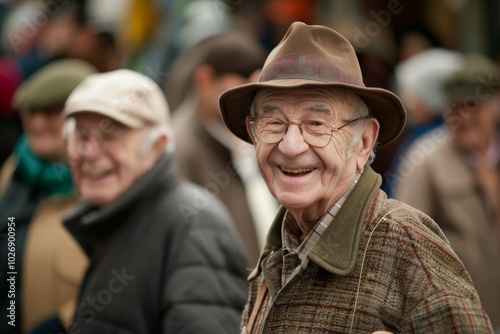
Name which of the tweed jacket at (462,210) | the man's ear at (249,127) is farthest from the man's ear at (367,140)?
the tweed jacket at (462,210)

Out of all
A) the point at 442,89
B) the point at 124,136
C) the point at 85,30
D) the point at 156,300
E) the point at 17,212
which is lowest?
the point at 85,30

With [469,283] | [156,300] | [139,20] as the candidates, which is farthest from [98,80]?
[139,20]

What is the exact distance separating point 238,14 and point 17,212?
5.97 metres

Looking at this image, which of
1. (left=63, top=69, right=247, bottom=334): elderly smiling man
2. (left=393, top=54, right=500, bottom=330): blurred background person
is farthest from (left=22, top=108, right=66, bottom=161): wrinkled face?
(left=393, top=54, right=500, bottom=330): blurred background person

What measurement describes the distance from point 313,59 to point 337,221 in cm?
51

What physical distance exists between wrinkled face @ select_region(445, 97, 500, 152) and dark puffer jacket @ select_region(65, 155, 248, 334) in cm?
257

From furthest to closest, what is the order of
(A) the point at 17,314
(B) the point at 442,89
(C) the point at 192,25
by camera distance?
1. (C) the point at 192,25
2. (B) the point at 442,89
3. (A) the point at 17,314

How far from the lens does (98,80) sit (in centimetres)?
555

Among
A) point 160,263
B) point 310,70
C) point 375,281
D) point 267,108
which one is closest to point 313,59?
point 310,70

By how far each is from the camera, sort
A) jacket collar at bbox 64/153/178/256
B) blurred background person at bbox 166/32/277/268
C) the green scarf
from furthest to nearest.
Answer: blurred background person at bbox 166/32/277/268 < the green scarf < jacket collar at bbox 64/153/178/256

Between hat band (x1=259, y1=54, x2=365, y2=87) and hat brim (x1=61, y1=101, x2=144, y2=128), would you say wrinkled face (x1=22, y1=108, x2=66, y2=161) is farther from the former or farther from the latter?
hat band (x1=259, y1=54, x2=365, y2=87)

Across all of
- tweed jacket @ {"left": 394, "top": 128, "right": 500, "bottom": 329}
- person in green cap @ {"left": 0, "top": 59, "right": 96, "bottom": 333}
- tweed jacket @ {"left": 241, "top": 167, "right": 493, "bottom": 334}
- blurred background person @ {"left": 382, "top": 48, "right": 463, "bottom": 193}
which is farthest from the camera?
blurred background person @ {"left": 382, "top": 48, "right": 463, "bottom": 193}

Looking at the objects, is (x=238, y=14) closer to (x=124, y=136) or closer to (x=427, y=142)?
(x=427, y=142)

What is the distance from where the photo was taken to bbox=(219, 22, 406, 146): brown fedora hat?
348 cm
